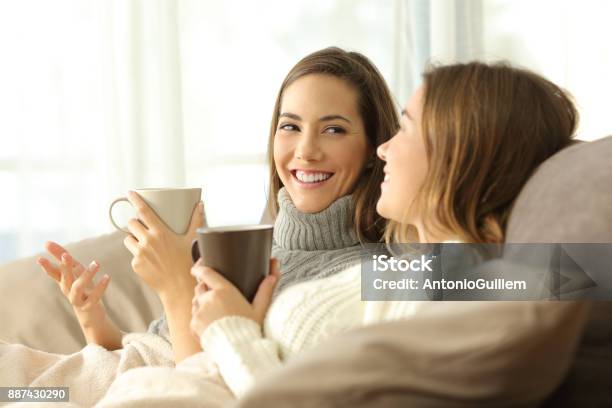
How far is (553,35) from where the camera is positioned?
308cm

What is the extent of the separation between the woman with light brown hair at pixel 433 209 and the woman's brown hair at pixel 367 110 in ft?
1.42

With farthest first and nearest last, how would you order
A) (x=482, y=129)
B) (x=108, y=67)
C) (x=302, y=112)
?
(x=108, y=67) → (x=302, y=112) → (x=482, y=129)

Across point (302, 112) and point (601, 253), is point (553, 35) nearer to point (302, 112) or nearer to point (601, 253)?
point (302, 112)

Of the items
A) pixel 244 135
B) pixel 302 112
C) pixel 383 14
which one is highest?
pixel 383 14

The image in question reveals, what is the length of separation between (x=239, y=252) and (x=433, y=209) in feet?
0.85

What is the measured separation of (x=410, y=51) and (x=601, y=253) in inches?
93.4

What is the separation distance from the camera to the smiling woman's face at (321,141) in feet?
5.04

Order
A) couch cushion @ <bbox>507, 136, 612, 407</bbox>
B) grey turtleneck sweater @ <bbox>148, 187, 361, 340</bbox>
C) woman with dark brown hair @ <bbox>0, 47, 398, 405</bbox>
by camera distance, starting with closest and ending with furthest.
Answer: couch cushion @ <bbox>507, 136, 612, 407</bbox> < woman with dark brown hair @ <bbox>0, 47, 398, 405</bbox> < grey turtleneck sweater @ <bbox>148, 187, 361, 340</bbox>

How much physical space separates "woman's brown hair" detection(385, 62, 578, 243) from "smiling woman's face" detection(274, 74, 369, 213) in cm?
50

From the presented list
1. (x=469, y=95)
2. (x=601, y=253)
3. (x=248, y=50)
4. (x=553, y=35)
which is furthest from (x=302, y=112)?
(x=553, y=35)

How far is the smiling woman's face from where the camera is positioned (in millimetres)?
1536

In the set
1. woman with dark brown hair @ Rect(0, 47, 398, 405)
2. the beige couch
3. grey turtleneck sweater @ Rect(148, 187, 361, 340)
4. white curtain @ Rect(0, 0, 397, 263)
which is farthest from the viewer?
white curtain @ Rect(0, 0, 397, 263)

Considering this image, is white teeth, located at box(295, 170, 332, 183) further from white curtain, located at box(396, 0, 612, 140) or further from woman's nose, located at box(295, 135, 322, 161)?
white curtain, located at box(396, 0, 612, 140)

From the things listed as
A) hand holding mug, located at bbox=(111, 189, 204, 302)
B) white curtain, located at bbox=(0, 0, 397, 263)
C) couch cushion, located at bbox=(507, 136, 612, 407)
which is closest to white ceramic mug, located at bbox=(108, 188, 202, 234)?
hand holding mug, located at bbox=(111, 189, 204, 302)
